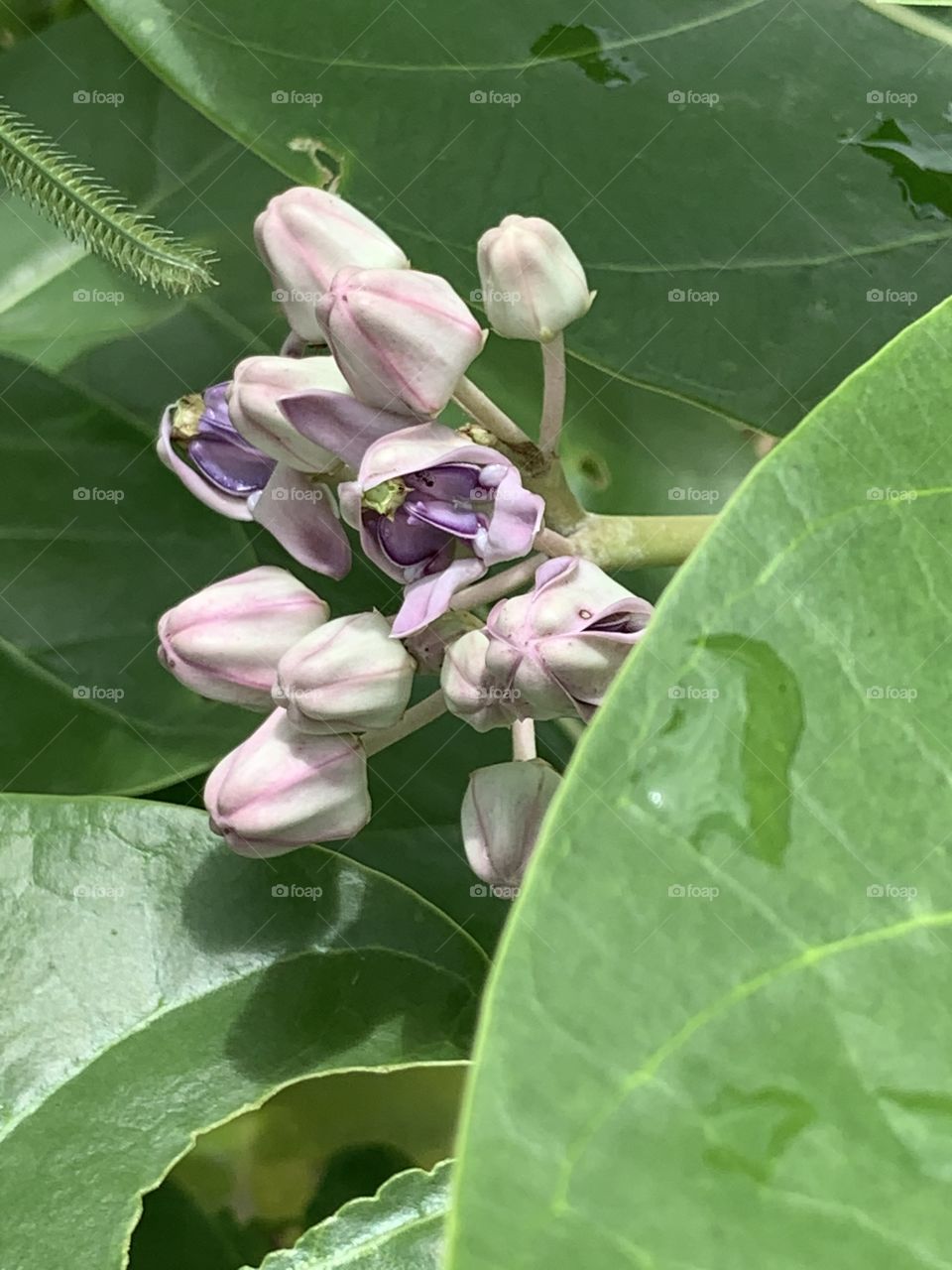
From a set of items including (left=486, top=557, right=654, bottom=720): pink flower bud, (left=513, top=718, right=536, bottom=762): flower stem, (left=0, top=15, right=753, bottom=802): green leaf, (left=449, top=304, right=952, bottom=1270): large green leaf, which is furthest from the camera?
(left=0, top=15, right=753, bottom=802): green leaf

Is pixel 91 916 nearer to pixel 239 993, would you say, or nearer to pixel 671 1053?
pixel 239 993

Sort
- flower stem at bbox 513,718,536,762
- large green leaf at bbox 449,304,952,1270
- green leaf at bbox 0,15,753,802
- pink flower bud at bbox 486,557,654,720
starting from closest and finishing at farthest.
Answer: large green leaf at bbox 449,304,952,1270 → pink flower bud at bbox 486,557,654,720 → flower stem at bbox 513,718,536,762 → green leaf at bbox 0,15,753,802

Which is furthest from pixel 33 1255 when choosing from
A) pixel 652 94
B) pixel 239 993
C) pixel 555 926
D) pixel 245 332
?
pixel 652 94

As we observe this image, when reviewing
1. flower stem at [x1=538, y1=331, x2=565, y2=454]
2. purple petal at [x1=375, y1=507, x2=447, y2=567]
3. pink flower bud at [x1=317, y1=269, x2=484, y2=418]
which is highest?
pink flower bud at [x1=317, y1=269, x2=484, y2=418]

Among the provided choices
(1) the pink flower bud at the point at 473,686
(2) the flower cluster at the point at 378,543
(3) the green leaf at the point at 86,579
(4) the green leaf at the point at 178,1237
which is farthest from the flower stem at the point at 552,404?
(4) the green leaf at the point at 178,1237

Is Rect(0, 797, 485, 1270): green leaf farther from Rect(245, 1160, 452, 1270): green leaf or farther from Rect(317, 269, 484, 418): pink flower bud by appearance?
Rect(317, 269, 484, 418): pink flower bud

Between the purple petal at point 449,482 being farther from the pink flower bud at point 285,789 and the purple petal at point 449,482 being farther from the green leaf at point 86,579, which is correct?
the green leaf at point 86,579

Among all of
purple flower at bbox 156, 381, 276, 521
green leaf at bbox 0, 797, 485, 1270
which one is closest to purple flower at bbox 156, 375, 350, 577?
purple flower at bbox 156, 381, 276, 521
